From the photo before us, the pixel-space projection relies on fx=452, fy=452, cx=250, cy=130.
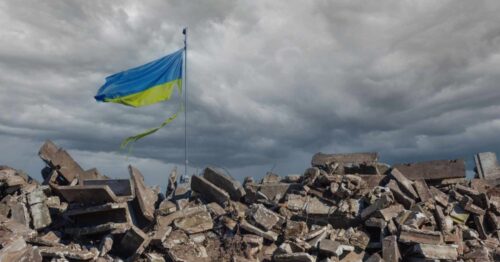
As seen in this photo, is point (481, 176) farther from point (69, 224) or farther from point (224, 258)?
point (69, 224)

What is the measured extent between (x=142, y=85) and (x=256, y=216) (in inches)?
292

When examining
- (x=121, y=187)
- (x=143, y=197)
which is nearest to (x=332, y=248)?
(x=143, y=197)

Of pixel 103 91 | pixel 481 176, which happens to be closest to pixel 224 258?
pixel 103 91

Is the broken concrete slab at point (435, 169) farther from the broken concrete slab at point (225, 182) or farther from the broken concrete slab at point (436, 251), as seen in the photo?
the broken concrete slab at point (225, 182)

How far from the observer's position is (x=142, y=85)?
16.0m

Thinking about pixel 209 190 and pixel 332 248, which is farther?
pixel 209 190

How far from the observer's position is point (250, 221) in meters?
11.1

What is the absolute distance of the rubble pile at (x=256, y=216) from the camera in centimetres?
1016

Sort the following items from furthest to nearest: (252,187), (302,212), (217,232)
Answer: (252,187) < (302,212) < (217,232)

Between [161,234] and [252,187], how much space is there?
367cm

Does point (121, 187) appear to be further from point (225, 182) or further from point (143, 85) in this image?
point (143, 85)

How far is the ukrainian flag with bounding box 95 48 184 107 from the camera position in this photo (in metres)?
15.8

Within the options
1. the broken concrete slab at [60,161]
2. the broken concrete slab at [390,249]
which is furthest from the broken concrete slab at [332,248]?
the broken concrete slab at [60,161]

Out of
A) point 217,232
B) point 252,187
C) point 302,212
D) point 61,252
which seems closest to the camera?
point 61,252
